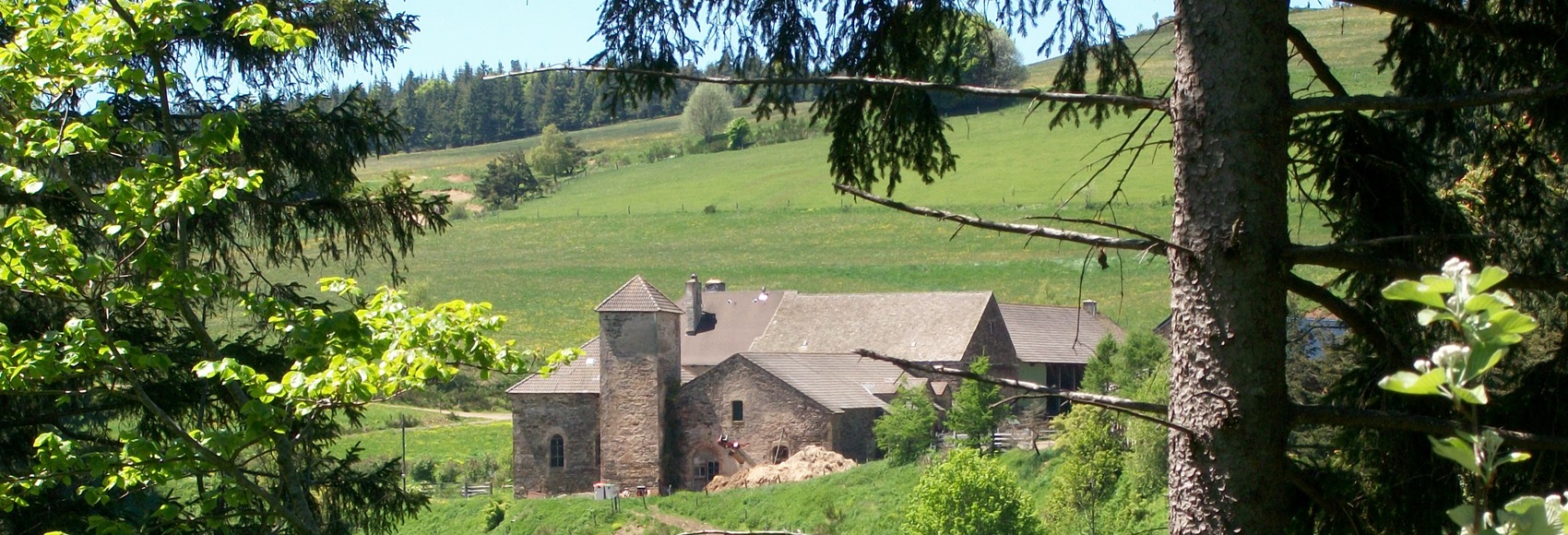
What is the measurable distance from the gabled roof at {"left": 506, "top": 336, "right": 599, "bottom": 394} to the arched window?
1448 millimetres

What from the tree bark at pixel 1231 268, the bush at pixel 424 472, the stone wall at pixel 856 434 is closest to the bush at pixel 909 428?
the stone wall at pixel 856 434

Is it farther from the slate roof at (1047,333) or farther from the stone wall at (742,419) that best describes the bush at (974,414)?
the slate roof at (1047,333)

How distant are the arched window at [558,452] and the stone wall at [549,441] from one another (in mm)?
68

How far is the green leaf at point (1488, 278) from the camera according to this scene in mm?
1258

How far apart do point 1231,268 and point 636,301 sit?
37.5 m

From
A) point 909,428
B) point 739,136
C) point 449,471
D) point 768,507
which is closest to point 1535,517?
point 768,507

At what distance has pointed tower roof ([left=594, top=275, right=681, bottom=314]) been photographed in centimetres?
3988

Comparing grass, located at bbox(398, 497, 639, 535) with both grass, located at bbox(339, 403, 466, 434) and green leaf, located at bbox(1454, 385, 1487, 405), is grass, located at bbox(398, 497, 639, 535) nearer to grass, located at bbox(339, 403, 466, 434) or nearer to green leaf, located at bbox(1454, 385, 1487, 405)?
grass, located at bbox(339, 403, 466, 434)

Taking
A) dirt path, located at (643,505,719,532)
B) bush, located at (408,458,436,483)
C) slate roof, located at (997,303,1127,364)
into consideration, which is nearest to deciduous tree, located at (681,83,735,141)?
slate roof, located at (997,303,1127,364)

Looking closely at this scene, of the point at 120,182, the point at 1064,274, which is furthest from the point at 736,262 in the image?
the point at 120,182

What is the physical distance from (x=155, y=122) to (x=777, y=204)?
62803 mm

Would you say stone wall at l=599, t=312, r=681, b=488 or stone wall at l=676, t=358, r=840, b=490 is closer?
stone wall at l=676, t=358, r=840, b=490

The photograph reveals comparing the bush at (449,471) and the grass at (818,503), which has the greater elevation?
the grass at (818,503)

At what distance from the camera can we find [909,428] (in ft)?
121
